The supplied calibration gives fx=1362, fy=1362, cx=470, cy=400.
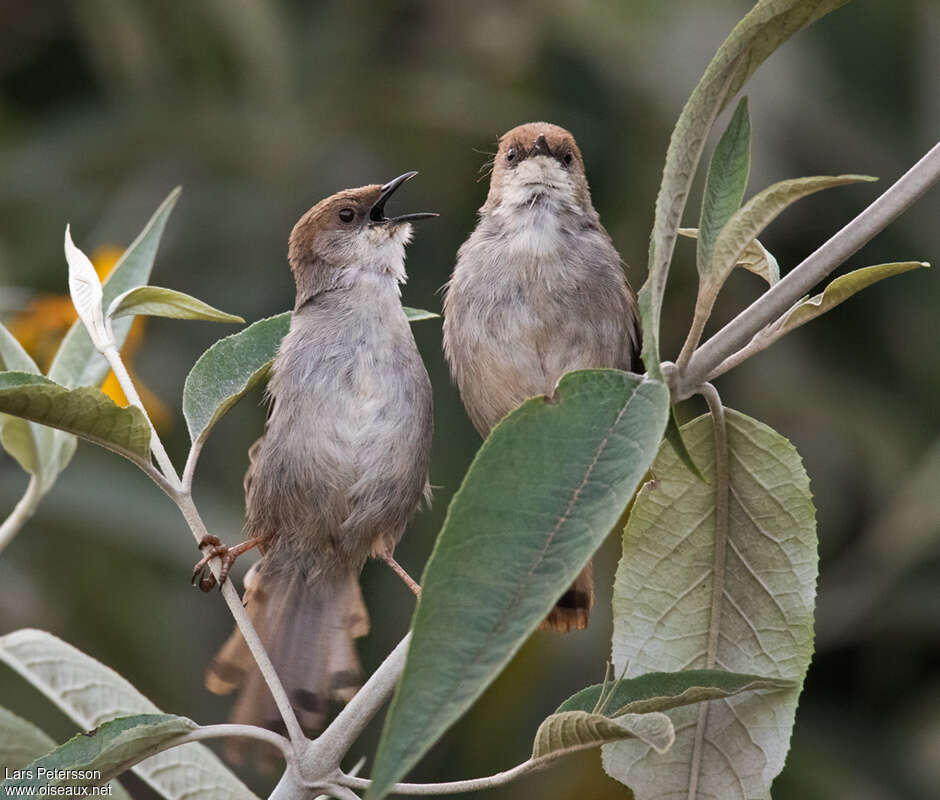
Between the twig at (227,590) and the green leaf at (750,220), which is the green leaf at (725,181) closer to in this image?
the green leaf at (750,220)

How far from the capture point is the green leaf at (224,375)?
2.20 m

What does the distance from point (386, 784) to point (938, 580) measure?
14.8 feet

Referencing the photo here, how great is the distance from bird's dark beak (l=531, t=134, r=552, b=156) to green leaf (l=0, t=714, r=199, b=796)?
1676 mm

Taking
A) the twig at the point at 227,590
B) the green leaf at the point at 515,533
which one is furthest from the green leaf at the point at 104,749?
the green leaf at the point at 515,533

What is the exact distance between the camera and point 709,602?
6.59 feet

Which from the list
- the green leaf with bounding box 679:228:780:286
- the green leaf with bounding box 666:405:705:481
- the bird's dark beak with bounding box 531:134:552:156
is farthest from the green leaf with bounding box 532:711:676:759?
the bird's dark beak with bounding box 531:134:552:156

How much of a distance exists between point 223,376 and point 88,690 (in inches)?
24.9

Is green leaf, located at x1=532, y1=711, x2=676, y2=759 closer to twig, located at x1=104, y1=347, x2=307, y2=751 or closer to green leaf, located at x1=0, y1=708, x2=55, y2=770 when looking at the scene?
twig, located at x1=104, y1=347, x2=307, y2=751

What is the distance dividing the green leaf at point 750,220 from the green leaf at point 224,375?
812 millimetres

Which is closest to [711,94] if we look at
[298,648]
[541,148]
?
[541,148]

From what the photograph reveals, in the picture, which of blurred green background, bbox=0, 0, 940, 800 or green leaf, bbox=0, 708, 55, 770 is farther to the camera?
blurred green background, bbox=0, 0, 940, 800

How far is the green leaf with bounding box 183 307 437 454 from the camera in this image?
7.22ft

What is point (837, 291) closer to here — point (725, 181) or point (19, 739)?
point (725, 181)

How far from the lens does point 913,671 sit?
19.1ft
